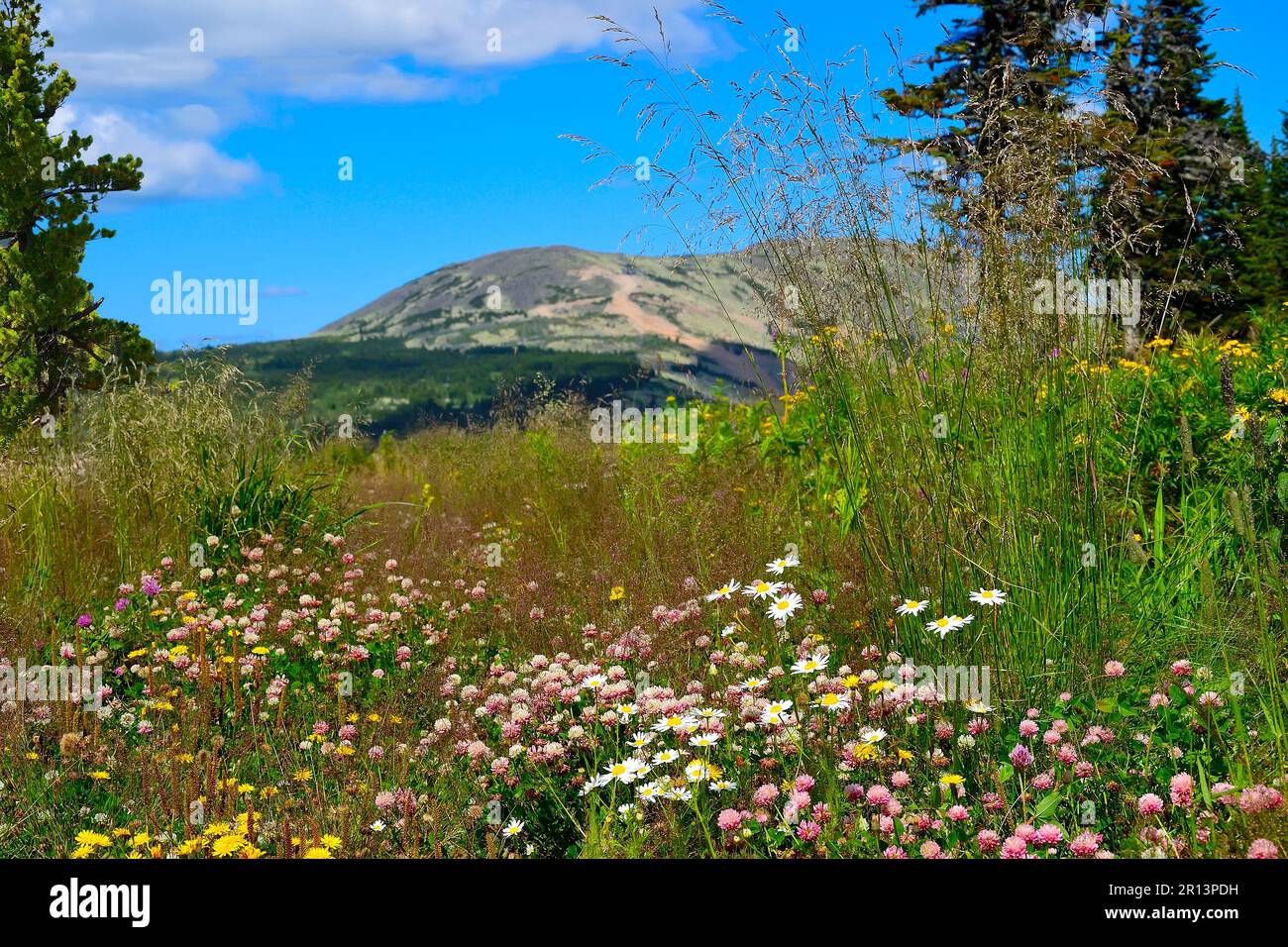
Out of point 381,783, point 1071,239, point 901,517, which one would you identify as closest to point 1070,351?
point 1071,239

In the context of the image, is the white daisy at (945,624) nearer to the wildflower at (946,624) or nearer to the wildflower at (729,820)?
the wildflower at (946,624)

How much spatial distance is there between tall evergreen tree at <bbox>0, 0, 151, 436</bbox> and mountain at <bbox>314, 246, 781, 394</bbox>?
28.2 meters

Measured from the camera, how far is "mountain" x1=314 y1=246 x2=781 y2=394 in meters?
48.0

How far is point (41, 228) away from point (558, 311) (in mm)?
43622

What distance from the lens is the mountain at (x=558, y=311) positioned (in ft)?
158

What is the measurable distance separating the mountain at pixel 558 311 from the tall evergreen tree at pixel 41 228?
1110 inches

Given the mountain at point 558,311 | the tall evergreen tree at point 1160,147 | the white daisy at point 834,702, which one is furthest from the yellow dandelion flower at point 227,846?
the mountain at point 558,311

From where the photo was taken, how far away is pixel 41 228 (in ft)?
43.2

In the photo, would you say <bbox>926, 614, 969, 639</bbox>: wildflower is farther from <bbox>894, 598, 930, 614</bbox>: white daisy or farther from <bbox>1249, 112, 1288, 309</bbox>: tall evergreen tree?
<bbox>1249, 112, 1288, 309</bbox>: tall evergreen tree

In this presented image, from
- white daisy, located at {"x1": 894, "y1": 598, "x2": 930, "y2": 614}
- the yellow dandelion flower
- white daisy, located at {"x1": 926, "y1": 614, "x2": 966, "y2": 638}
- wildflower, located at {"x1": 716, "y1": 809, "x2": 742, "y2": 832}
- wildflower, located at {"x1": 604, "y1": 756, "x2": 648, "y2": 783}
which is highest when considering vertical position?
white daisy, located at {"x1": 894, "y1": 598, "x2": 930, "y2": 614}

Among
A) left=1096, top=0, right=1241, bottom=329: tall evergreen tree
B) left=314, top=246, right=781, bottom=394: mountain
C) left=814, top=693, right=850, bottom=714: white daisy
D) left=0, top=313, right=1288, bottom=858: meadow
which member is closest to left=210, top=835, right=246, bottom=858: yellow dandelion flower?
left=0, top=313, right=1288, bottom=858: meadow

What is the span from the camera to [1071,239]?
350 centimetres
